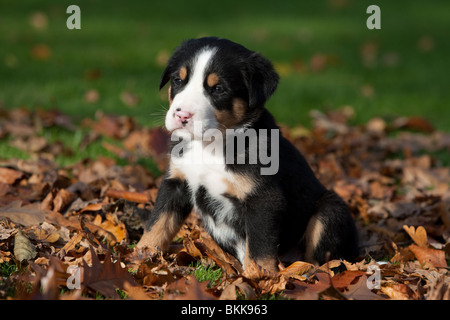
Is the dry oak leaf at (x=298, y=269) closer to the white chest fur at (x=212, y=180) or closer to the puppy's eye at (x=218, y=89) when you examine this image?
the white chest fur at (x=212, y=180)

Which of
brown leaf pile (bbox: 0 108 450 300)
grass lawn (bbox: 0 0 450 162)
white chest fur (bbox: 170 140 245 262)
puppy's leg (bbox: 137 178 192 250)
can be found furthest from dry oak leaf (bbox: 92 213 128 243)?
grass lawn (bbox: 0 0 450 162)

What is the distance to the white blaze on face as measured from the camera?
133 inches

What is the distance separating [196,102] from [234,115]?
32cm

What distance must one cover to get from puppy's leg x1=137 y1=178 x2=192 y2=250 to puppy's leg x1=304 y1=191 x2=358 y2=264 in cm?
85

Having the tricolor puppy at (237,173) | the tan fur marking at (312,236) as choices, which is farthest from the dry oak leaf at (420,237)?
the tan fur marking at (312,236)

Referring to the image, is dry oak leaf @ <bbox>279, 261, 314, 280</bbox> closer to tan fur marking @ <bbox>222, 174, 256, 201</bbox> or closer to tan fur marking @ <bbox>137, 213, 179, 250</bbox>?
tan fur marking @ <bbox>222, 174, 256, 201</bbox>

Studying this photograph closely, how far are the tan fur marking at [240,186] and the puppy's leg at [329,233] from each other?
2.09ft

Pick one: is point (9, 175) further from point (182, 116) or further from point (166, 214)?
point (182, 116)

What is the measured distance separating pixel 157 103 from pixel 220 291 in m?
5.21

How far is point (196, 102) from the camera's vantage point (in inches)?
134

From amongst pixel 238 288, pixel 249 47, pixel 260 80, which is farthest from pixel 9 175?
pixel 249 47

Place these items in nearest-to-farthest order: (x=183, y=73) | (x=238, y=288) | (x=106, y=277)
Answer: (x=106, y=277)
(x=238, y=288)
(x=183, y=73)

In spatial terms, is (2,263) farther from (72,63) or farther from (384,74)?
(384,74)

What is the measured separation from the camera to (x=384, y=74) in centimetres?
1126
